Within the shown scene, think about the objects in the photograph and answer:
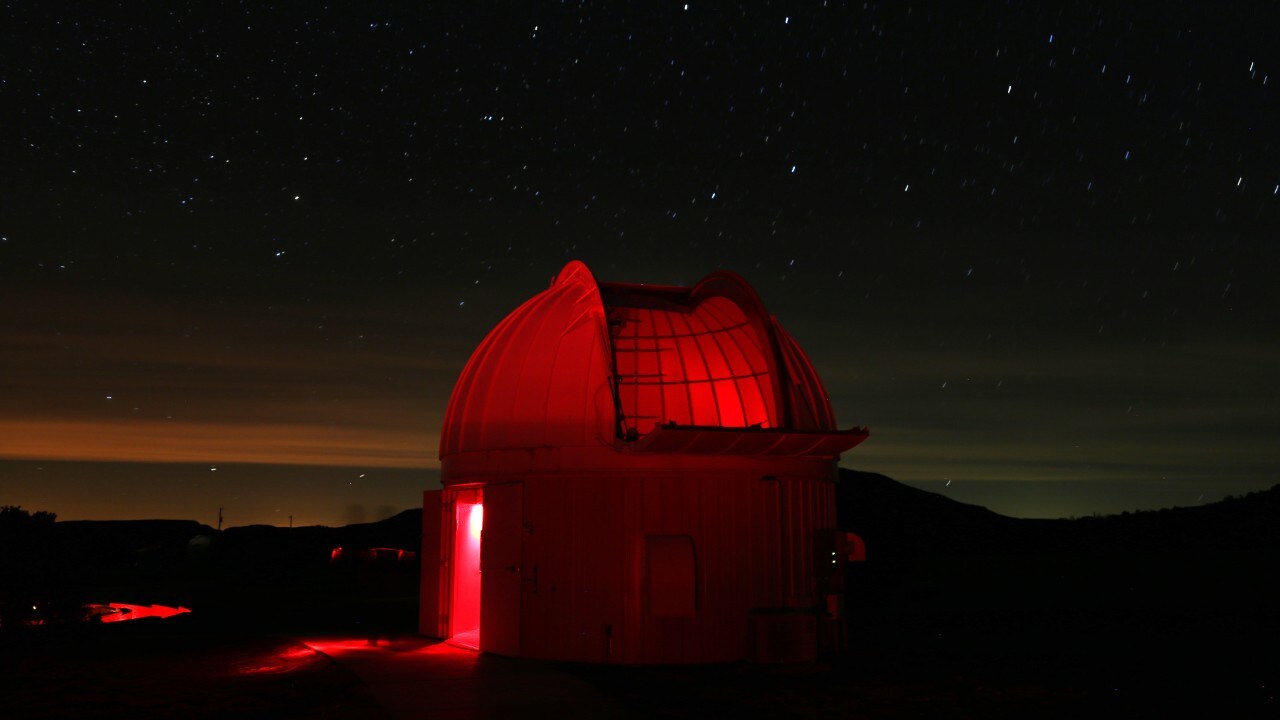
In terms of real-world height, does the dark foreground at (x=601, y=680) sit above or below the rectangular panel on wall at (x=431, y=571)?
below

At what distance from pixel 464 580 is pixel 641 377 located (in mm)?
4901

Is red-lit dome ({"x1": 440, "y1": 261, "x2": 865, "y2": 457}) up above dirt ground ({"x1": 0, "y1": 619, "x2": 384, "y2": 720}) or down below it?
above

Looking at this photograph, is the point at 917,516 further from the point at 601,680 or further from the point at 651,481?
the point at 601,680

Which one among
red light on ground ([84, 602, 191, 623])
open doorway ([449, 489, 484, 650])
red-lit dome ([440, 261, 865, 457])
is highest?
red-lit dome ([440, 261, 865, 457])

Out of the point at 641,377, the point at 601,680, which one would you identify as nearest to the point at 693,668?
the point at 601,680

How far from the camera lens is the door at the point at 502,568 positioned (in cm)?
1400

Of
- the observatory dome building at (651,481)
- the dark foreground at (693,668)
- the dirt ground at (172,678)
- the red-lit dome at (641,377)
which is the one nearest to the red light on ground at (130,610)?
the dark foreground at (693,668)

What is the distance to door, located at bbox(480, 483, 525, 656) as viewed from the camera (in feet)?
45.9

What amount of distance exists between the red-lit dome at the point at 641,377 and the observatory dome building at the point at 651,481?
0.09ft

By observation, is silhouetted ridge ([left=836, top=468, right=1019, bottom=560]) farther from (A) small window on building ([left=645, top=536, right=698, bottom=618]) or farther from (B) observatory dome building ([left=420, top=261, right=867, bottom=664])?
(A) small window on building ([left=645, top=536, right=698, bottom=618])

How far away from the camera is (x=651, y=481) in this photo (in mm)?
13539

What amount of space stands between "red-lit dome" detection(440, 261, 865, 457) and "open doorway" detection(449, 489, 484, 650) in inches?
40.4

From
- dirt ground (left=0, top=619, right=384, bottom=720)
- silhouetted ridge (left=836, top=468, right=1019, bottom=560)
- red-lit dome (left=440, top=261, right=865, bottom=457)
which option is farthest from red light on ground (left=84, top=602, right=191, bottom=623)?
silhouetted ridge (left=836, top=468, right=1019, bottom=560)

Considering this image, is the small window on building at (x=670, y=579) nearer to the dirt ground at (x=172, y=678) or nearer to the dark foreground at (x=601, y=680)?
the dark foreground at (x=601, y=680)
